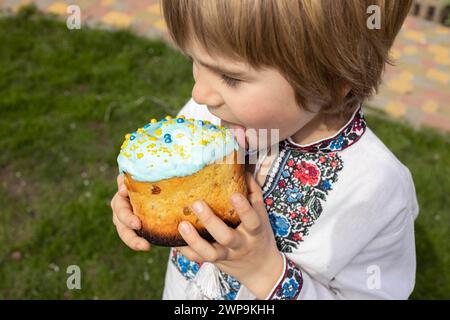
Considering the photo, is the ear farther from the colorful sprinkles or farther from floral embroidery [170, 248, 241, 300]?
floral embroidery [170, 248, 241, 300]

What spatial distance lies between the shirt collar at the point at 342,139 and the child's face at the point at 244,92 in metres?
0.22

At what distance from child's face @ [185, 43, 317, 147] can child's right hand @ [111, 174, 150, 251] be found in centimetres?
43

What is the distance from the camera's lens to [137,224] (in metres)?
1.47

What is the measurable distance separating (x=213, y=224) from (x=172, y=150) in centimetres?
24

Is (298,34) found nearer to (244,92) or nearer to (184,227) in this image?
(244,92)

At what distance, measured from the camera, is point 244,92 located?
1.31m

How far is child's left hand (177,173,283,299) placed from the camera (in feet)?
4.49

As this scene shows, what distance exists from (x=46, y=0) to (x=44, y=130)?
8.24ft

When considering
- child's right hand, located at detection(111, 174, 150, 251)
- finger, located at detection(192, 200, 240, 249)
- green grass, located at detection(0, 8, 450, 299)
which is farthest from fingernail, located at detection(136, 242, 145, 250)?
green grass, located at detection(0, 8, 450, 299)

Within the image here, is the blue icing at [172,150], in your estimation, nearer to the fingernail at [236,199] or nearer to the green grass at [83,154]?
the fingernail at [236,199]

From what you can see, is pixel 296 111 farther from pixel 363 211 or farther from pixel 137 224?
pixel 137 224

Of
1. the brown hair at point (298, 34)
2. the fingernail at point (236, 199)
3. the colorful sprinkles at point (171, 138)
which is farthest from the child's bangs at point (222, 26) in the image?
the fingernail at point (236, 199)

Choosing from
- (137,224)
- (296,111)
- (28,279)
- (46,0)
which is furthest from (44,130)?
Answer: (296,111)

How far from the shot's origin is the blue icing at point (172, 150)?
132cm
